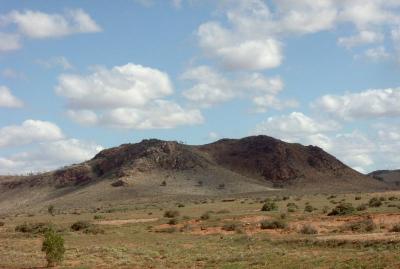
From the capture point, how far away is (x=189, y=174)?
383ft

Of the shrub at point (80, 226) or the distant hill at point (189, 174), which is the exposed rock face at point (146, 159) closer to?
the distant hill at point (189, 174)

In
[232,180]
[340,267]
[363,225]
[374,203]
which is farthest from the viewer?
[232,180]

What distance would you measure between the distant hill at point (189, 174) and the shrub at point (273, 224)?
58.9 meters

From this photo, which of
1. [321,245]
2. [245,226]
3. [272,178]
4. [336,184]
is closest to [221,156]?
[272,178]

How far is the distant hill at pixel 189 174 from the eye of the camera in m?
109

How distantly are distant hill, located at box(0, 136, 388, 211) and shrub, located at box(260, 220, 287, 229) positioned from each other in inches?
2319

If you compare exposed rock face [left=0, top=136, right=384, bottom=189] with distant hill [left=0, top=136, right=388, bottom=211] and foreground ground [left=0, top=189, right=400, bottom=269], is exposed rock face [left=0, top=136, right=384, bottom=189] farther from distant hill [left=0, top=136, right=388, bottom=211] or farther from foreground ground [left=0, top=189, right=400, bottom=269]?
foreground ground [left=0, top=189, right=400, bottom=269]

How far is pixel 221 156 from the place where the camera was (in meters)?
133

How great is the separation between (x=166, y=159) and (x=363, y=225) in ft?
289

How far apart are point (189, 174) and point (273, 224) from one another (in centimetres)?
7488

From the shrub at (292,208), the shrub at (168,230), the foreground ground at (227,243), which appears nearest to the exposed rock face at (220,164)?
A: the shrub at (292,208)

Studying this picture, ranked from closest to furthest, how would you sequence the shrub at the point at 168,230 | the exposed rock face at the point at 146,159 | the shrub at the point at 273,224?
the shrub at the point at 273,224
the shrub at the point at 168,230
the exposed rock face at the point at 146,159

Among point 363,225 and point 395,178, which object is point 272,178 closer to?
point 395,178

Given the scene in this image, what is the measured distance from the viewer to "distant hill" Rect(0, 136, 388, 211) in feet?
358
